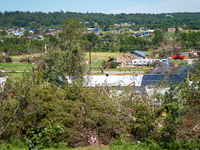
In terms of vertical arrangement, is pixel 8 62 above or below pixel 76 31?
below

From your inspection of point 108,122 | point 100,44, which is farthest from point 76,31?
point 100,44

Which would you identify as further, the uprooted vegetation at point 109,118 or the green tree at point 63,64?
the green tree at point 63,64

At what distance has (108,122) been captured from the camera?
7.96m

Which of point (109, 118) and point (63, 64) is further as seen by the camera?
point (63, 64)

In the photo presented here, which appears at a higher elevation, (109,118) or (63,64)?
(63,64)

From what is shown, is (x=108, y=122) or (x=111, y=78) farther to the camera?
(x=111, y=78)

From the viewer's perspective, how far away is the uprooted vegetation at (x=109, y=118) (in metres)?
7.32

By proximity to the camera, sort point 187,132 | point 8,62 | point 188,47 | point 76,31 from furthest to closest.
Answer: point 188,47 < point 8,62 < point 76,31 < point 187,132

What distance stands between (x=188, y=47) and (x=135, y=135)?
5850 cm

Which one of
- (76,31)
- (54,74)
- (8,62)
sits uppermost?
(76,31)

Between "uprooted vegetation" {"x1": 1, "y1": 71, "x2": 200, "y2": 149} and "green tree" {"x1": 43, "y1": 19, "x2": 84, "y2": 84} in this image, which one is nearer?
"uprooted vegetation" {"x1": 1, "y1": 71, "x2": 200, "y2": 149}

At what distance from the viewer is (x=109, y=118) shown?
801cm

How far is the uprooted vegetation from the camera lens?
24.0 ft

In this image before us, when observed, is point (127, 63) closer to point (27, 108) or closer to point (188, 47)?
point (188, 47)
